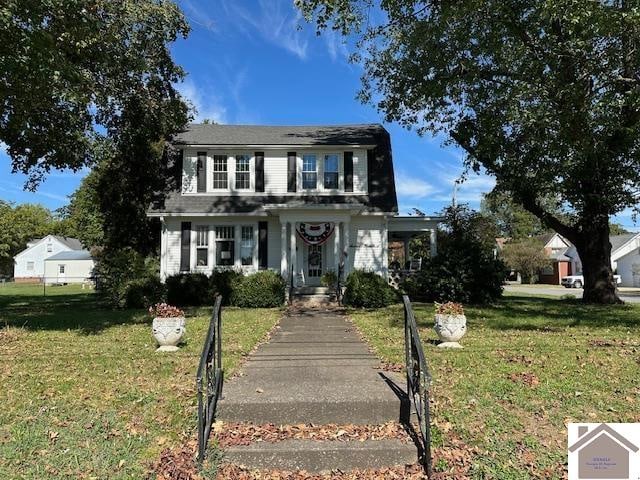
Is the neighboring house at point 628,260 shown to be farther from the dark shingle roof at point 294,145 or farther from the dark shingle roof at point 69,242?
the dark shingle roof at point 69,242

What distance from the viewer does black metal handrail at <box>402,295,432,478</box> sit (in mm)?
4340

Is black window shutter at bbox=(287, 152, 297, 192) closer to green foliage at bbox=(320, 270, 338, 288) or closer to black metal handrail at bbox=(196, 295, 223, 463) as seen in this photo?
green foliage at bbox=(320, 270, 338, 288)

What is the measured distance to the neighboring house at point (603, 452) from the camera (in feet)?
13.7

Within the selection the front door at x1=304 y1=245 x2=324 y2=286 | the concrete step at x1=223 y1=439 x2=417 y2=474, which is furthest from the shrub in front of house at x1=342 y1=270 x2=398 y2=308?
the concrete step at x1=223 y1=439 x2=417 y2=474

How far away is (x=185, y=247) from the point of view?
18672 mm

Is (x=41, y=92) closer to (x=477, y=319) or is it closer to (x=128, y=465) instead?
(x=128, y=465)

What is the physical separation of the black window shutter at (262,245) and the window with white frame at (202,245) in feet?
6.49

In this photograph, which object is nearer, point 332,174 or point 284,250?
point 284,250

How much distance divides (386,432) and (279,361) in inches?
111

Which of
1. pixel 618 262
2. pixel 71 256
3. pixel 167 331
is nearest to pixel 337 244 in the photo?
pixel 167 331

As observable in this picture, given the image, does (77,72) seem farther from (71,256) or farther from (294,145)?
(71,256)

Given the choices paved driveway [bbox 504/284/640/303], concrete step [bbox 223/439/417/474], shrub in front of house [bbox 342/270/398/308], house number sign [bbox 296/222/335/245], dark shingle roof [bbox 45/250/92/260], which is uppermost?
dark shingle roof [bbox 45/250/92/260]

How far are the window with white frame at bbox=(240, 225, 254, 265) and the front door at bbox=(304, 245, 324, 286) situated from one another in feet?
6.99

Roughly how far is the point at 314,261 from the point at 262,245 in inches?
84.4
